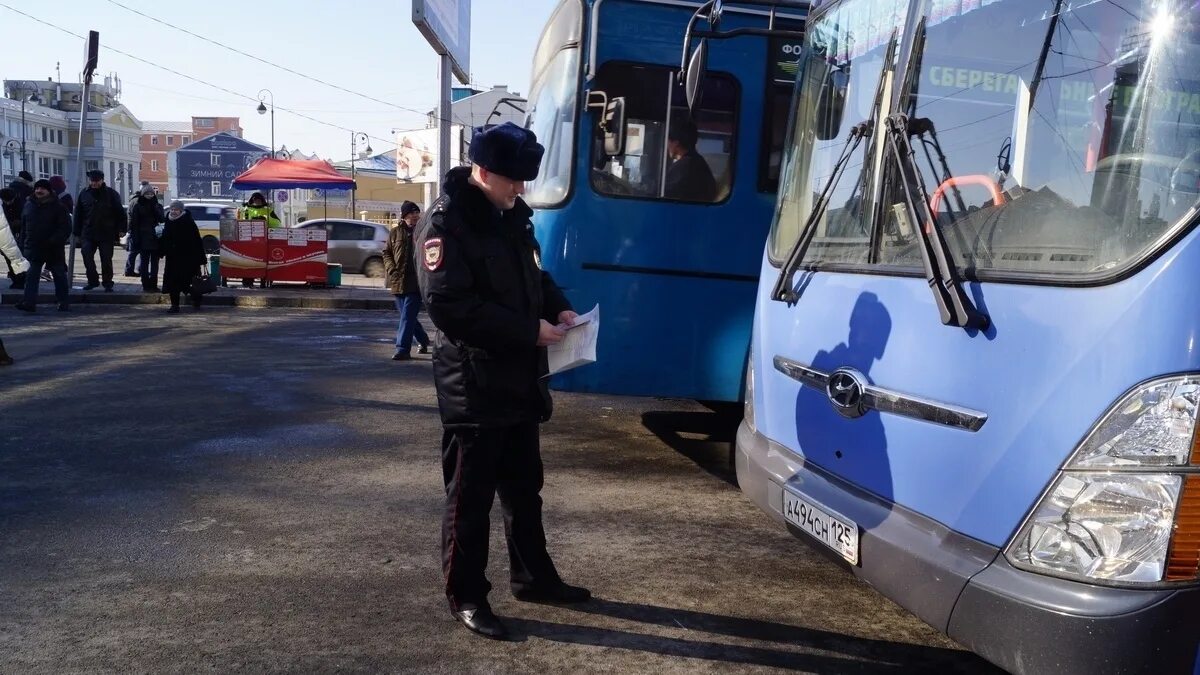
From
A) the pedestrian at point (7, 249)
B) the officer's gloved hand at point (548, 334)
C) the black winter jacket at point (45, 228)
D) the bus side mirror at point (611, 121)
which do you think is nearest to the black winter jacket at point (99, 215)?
the black winter jacket at point (45, 228)

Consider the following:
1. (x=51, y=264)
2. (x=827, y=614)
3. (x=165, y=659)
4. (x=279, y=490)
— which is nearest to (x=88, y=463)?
(x=279, y=490)

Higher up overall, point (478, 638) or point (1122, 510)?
point (1122, 510)

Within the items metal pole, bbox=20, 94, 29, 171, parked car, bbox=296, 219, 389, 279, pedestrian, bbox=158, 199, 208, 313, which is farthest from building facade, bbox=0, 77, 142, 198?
pedestrian, bbox=158, 199, 208, 313

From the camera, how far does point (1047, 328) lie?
2943mm

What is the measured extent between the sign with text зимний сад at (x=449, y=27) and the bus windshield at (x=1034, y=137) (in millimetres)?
17341

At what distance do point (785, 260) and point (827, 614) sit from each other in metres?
1.46

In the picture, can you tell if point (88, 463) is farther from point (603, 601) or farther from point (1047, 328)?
point (1047, 328)

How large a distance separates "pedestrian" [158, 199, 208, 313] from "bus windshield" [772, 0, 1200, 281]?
514 inches

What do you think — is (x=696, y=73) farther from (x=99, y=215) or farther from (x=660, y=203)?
(x=99, y=215)

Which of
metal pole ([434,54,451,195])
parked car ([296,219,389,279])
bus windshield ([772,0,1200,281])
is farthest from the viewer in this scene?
parked car ([296,219,389,279])

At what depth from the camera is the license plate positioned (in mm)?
3523

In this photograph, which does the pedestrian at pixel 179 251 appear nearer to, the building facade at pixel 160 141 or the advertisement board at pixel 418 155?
the advertisement board at pixel 418 155

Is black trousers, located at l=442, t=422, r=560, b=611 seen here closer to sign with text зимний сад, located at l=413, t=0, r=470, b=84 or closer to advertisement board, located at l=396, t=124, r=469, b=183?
sign with text зимний сад, located at l=413, t=0, r=470, b=84

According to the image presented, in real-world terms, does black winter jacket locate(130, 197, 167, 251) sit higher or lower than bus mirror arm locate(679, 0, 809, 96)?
lower
